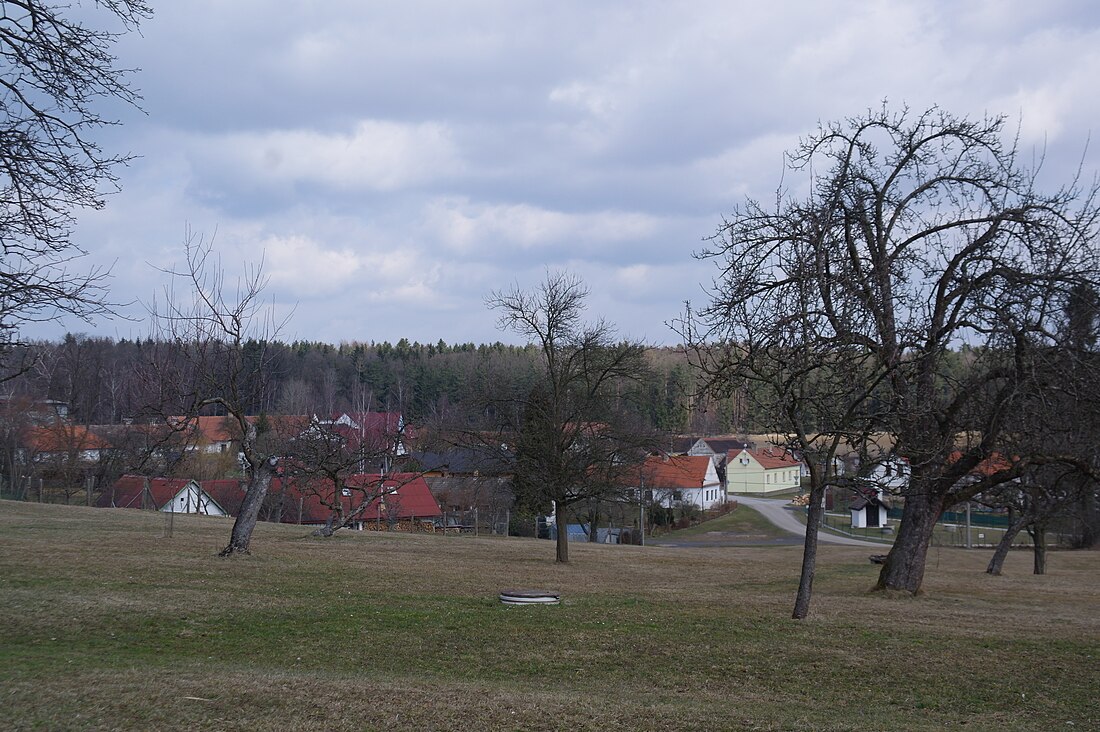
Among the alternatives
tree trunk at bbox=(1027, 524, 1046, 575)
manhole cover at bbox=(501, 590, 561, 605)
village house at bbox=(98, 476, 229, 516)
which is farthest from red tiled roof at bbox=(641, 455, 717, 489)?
manhole cover at bbox=(501, 590, 561, 605)

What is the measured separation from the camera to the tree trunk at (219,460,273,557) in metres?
19.0

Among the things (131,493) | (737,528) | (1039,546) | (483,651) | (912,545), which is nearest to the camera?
(483,651)

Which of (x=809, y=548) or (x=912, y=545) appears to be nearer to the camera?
(x=809, y=548)

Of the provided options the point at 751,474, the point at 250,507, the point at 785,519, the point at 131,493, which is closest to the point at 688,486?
the point at 785,519

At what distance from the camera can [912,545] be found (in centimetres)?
1797

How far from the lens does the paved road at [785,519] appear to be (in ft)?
177

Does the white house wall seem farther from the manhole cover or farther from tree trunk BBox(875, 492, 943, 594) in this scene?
tree trunk BBox(875, 492, 943, 594)

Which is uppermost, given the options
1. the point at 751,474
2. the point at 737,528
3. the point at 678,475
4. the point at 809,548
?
the point at 751,474

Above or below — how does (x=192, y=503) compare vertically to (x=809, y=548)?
below

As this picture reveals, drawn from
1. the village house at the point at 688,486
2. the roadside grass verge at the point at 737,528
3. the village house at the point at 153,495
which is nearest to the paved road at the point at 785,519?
the roadside grass verge at the point at 737,528

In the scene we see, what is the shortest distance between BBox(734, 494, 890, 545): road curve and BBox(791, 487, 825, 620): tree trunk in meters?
34.1

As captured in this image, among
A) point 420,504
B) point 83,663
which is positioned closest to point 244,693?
point 83,663

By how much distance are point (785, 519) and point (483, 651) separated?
6081cm

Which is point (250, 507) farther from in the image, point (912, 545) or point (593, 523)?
point (593, 523)
